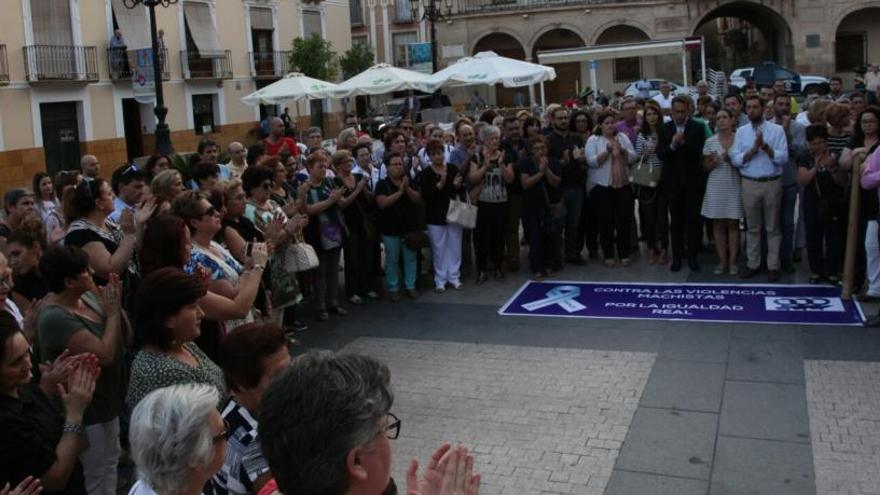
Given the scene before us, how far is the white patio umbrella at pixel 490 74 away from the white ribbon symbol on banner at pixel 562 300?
712 cm

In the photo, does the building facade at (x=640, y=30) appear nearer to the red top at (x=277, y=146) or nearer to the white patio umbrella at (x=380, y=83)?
the white patio umbrella at (x=380, y=83)

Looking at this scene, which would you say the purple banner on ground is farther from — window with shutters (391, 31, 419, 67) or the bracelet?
window with shutters (391, 31, 419, 67)

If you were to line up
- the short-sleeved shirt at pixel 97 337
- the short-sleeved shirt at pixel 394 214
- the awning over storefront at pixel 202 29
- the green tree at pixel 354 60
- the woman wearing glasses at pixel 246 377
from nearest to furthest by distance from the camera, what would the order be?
the woman wearing glasses at pixel 246 377 < the short-sleeved shirt at pixel 97 337 < the short-sleeved shirt at pixel 394 214 < the awning over storefront at pixel 202 29 < the green tree at pixel 354 60

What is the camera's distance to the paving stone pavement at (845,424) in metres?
4.93

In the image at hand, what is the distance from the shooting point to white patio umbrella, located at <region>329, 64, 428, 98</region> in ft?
55.1

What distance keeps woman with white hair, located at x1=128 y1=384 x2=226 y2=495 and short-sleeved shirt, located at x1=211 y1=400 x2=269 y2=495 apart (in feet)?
0.92

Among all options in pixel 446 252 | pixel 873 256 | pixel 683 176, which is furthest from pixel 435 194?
pixel 873 256

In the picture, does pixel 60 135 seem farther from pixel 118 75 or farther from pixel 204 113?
pixel 204 113

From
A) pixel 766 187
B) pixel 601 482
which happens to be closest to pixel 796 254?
pixel 766 187

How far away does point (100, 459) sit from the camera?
4.39 m

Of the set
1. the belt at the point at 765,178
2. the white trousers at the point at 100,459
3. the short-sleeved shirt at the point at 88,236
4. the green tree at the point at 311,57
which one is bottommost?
the white trousers at the point at 100,459

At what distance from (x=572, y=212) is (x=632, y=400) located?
14.5ft

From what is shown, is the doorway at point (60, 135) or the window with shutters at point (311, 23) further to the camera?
the window with shutters at point (311, 23)

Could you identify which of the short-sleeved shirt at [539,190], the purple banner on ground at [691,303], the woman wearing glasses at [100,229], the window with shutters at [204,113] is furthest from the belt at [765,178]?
the window with shutters at [204,113]
